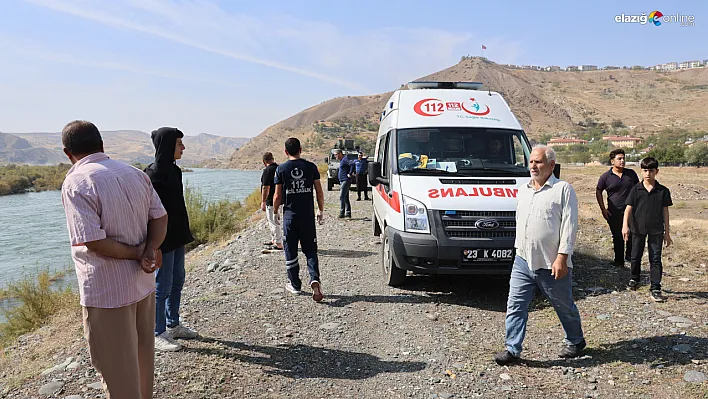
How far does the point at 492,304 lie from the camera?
5.91 m

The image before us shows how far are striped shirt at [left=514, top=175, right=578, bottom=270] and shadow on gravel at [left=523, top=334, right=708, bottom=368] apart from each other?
0.94 meters

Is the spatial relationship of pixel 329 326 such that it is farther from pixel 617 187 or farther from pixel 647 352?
pixel 617 187

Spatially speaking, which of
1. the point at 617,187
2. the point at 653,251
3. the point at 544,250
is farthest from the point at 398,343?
the point at 617,187

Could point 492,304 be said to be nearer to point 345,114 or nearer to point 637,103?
point 637,103

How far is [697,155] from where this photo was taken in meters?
51.6

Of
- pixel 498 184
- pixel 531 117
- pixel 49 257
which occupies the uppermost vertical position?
pixel 531 117

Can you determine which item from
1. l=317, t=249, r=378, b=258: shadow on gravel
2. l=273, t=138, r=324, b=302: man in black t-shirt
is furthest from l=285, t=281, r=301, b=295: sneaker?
l=317, t=249, r=378, b=258: shadow on gravel

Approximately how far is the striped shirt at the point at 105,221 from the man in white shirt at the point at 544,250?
3.02 m

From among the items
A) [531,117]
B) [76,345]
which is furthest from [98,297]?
[531,117]

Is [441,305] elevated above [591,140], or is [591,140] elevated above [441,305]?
[591,140]

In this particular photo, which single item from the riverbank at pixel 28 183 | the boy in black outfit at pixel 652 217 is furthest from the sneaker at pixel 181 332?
the riverbank at pixel 28 183

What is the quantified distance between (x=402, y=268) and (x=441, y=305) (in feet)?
2.19

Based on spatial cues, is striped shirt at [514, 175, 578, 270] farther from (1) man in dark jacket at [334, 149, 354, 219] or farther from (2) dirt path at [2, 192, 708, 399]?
(1) man in dark jacket at [334, 149, 354, 219]

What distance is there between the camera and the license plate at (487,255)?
5.45 m
